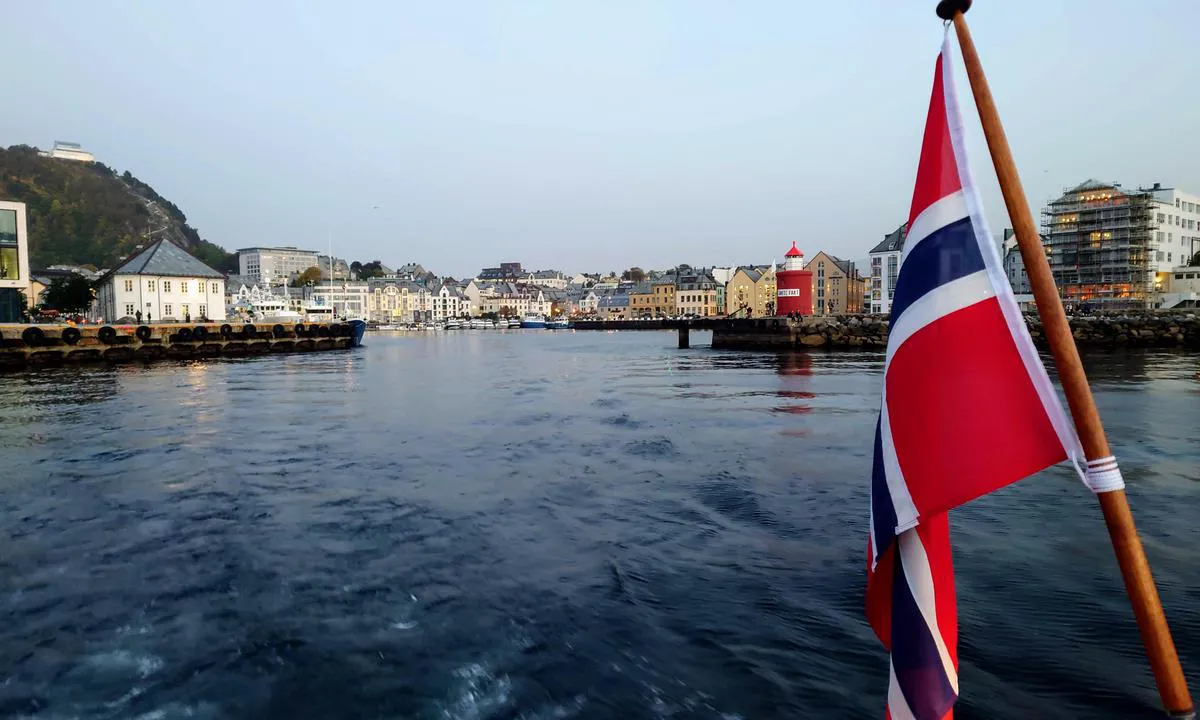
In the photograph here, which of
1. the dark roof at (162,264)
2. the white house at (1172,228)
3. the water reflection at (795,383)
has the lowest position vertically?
the water reflection at (795,383)

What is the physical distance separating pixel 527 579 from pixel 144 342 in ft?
179

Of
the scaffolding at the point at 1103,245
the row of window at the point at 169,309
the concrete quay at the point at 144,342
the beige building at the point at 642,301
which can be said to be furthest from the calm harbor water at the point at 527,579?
the beige building at the point at 642,301

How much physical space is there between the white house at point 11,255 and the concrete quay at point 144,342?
9.31 meters

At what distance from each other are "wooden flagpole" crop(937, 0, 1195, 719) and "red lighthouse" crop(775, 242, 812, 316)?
60505 millimetres

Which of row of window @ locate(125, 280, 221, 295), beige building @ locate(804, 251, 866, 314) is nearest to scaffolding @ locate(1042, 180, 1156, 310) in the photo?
beige building @ locate(804, 251, 866, 314)

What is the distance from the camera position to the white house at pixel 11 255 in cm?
5250

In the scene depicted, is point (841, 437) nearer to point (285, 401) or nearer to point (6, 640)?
point (6, 640)

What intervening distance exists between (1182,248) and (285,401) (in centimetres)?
11502

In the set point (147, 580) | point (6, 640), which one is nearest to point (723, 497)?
point (147, 580)

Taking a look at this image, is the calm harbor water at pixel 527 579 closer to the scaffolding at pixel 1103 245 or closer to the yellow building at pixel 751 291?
the scaffolding at pixel 1103 245

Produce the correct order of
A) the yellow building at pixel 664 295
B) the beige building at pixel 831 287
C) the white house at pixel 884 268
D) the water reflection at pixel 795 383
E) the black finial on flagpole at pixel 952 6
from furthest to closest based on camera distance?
the yellow building at pixel 664 295 → the beige building at pixel 831 287 → the white house at pixel 884 268 → the water reflection at pixel 795 383 → the black finial on flagpole at pixel 952 6

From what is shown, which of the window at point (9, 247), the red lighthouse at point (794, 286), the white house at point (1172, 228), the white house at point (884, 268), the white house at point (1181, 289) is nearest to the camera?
the window at point (9, 247)

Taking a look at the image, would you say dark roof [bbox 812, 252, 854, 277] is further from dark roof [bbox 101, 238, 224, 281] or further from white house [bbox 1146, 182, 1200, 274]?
dark roof [bbox 101, 238, 224, 281]

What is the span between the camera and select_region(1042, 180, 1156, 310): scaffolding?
280ft
